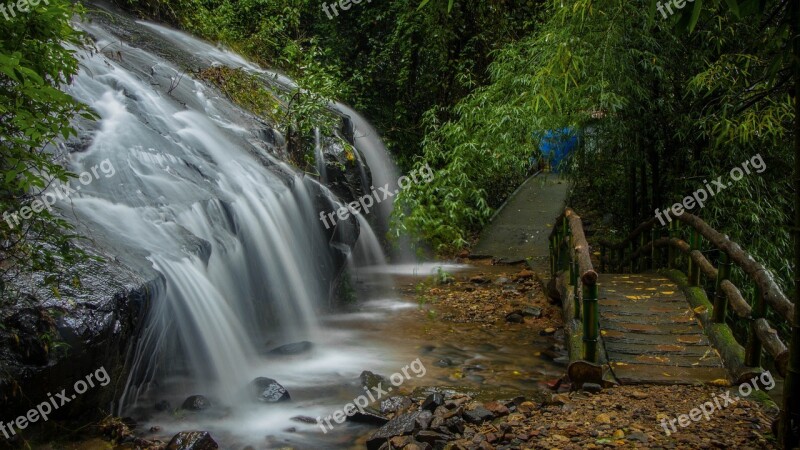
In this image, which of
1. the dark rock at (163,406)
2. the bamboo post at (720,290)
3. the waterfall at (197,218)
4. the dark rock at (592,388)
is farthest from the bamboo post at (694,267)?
the dark rock at (163,406)

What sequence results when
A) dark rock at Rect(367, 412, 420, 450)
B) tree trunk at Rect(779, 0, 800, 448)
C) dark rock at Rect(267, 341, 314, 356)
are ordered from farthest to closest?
dark rock at Rect(267, 341, 314, 356)
dark rock at Rect(367, 412, 420, 450)
tree trunk at Rect(779, 0, 800, 448)

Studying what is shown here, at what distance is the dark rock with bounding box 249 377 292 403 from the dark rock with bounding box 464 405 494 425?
1.66 meters

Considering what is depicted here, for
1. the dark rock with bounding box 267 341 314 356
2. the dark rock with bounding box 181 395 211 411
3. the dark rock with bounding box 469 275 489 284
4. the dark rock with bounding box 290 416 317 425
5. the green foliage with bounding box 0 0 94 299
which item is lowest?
the dark rock with bounding box 290 416 317 425

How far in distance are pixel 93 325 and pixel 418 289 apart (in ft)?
19.5

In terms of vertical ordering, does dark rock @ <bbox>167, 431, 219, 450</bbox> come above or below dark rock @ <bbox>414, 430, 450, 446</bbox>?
above

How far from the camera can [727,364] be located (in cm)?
472

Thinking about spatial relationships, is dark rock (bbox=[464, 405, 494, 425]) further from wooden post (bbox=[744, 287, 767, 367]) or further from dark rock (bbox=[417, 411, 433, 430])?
wooden post (bbox=[744, 287, 767, 367])

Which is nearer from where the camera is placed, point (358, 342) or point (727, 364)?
point (727, 364)

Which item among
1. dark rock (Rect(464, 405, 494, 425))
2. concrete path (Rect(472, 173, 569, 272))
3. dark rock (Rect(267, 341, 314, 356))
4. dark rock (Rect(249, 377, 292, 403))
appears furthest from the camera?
concrete path (Rect(472, 173, 569, 272))

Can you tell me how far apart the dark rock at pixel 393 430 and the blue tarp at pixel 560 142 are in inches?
197

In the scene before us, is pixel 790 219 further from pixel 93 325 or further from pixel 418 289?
pixel 93 325

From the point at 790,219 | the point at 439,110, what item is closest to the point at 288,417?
the point at 790,219

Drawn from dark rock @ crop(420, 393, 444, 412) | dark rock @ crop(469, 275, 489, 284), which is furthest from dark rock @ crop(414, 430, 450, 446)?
dark rock @ crop(469, 275, 489, 284)

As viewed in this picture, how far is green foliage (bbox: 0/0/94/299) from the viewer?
11.7ft
